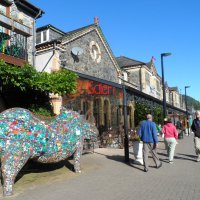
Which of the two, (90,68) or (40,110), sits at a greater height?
(90,68)

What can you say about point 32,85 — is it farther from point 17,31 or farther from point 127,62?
point 127,62

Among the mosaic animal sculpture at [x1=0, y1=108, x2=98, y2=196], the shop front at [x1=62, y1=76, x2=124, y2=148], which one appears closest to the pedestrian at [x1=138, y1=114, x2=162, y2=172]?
the mosaic animal sculpture at [x1=0, y1=108, x2=98, y2=196]

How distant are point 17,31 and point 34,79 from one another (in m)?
5.96

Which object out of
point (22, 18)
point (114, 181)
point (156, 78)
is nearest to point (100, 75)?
point (22, 18)

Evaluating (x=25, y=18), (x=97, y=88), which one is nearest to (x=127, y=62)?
(x=25, y=18)

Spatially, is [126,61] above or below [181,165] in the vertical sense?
above

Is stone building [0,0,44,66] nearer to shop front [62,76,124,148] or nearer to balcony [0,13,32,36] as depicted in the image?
balcony [0,13,32,36]

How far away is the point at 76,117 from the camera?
9312mm

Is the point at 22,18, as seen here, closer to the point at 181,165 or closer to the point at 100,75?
the point at 100,75

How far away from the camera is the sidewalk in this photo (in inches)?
252

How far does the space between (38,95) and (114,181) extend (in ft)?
15.0

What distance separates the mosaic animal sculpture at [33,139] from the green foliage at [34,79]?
995 mm

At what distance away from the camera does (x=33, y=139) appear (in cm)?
753

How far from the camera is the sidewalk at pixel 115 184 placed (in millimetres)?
6402
